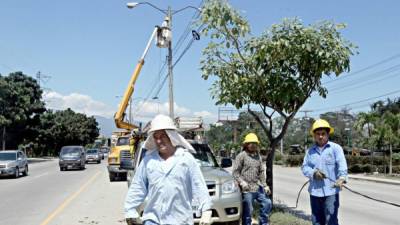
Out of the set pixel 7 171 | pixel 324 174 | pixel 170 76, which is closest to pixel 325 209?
pixel 324 174

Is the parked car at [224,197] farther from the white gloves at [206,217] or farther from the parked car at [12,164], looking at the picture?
the parked car at [12,164]

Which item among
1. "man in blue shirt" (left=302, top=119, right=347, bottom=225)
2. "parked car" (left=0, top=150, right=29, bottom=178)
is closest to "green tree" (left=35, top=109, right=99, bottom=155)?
"parked car" (left=0, top=150, right=29, bottom=178)

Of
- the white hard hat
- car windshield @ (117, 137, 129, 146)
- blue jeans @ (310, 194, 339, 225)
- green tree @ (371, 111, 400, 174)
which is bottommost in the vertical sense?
blue jeans @ (310, 194, 339, 225)

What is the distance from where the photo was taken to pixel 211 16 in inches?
399

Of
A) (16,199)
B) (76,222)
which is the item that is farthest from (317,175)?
(16,199)

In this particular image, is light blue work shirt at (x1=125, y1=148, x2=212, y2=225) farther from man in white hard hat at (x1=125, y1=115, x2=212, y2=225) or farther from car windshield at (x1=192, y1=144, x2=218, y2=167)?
car windshield at (x1=192, y1=144, x2=218, y2=167)

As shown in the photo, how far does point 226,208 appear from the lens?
865cm

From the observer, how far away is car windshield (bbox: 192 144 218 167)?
10688 mm

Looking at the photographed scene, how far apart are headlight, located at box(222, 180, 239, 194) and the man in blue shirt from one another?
230 centimetres

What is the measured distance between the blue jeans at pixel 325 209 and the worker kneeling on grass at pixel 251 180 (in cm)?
199

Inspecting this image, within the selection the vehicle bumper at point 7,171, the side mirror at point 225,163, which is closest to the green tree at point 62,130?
the vehicle bumper at point 7,171

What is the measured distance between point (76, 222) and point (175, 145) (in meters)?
7.68

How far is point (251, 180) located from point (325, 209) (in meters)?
2.22

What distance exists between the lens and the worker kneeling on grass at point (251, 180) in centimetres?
865
